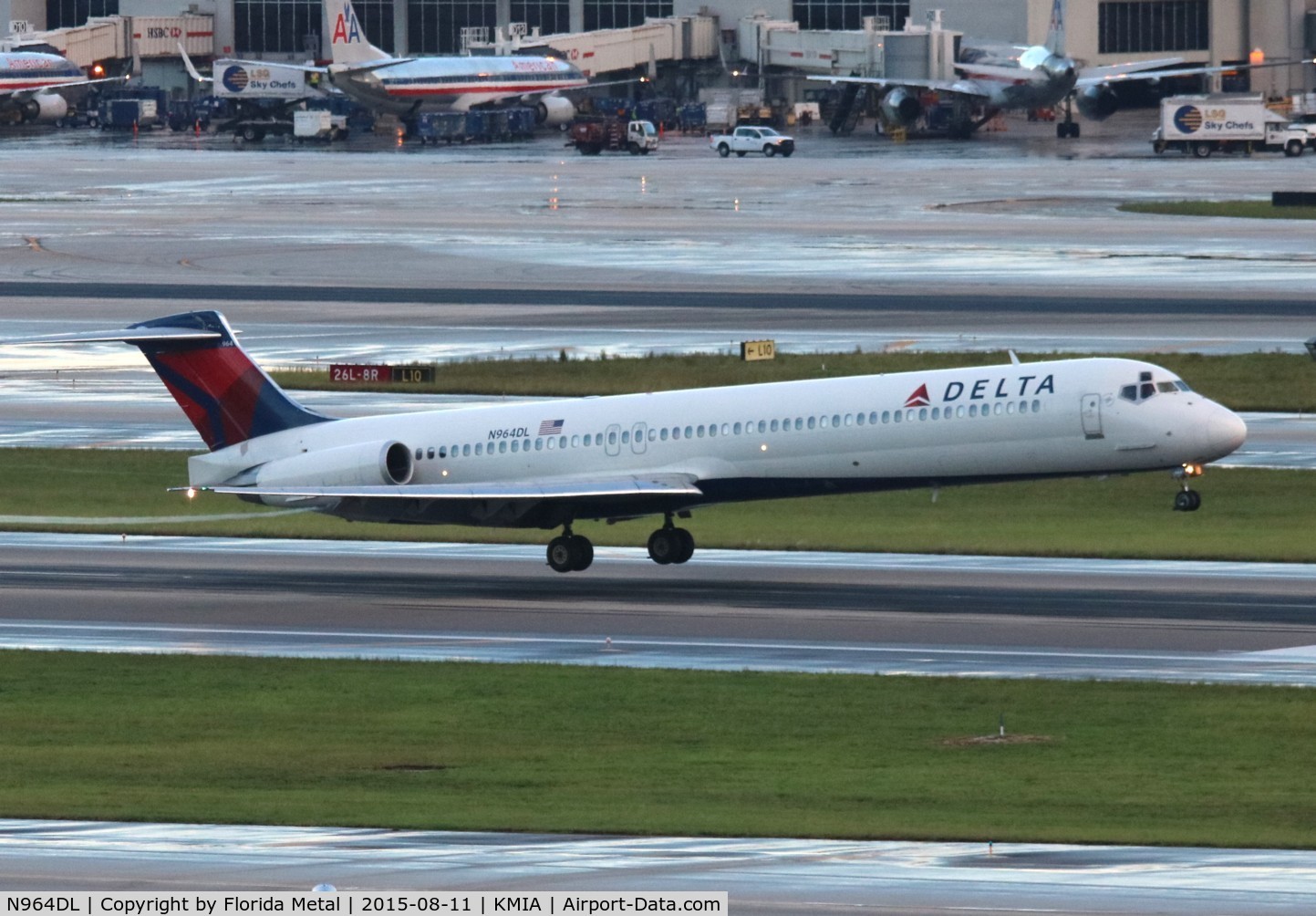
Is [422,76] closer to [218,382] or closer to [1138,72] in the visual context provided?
[1138,72]

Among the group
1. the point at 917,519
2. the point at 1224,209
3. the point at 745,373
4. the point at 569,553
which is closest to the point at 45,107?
the point at 1224,209

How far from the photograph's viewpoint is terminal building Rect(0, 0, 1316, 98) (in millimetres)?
176750

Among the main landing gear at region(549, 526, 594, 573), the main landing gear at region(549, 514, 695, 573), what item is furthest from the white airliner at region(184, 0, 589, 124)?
the main landing gear at region(549, 526, 594, 573)

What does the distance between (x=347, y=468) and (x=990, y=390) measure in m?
13.1

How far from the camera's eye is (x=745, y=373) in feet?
225

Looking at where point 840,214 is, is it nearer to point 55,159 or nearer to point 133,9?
point 55,159

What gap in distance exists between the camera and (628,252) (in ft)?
331

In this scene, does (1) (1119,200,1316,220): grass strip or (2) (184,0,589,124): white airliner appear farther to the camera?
(2) (184,0,589,124): white airliner

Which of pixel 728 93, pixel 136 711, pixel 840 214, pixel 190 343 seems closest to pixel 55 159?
pixel 728 93

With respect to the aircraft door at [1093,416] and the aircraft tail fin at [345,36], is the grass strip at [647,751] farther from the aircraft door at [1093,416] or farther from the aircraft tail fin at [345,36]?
the aircraft tail fin at [345,36]

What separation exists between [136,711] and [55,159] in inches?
5311

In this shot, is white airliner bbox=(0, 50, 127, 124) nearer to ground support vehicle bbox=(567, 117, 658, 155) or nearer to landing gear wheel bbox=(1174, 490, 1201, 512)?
ground support vehicle bbox=(567, 117, 658, 155)

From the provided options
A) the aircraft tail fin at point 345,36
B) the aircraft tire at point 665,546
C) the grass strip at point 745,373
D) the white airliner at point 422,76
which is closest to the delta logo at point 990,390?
the aircraft tire at point 665,546

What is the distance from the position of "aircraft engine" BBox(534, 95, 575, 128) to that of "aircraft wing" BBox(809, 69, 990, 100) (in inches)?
944
